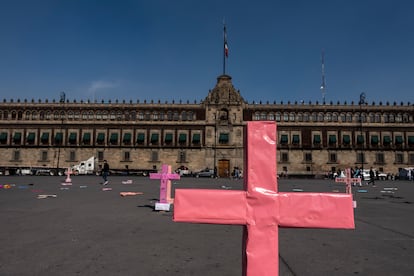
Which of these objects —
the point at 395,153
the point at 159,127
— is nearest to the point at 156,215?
the point at 159,127

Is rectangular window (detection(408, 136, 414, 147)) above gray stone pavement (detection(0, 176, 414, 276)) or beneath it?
above

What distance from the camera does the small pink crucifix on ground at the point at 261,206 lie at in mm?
1745

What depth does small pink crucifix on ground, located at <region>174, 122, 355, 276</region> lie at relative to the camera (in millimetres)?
1745

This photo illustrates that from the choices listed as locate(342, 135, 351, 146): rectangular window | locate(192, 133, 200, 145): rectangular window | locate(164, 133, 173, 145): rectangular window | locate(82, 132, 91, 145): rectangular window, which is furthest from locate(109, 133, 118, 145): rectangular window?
locate(342, 135, 351, 146): rectangular window

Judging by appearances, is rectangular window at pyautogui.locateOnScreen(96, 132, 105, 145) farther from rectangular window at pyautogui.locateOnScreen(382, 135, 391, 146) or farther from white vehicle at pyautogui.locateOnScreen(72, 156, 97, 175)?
rectangular window at pyautogui.locateOnScreen(382, 135, 391, 146)

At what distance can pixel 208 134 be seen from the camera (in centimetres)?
4741

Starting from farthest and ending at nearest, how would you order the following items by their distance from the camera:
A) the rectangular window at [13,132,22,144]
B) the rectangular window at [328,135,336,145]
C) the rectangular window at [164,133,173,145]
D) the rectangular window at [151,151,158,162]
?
the rectangular window at [13,132,22,144]
the rectangular window at [164,133,173,145]
the rectangular window at [151,151,158,162]
the rectangular window at [328,135,336,145]

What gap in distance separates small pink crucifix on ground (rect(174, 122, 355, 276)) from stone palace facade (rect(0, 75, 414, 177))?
145 ft

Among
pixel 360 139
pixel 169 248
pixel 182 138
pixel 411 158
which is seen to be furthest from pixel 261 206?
pixel 411 158

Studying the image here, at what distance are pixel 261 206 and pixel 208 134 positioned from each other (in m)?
45.7

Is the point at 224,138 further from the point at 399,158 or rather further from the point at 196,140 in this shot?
the point at 399,158

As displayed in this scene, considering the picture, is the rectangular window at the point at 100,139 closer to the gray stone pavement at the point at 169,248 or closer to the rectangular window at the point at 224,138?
the rectangular window at the point at 224,138

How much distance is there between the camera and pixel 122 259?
3.89 m

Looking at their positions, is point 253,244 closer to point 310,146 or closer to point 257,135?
point 257,135
